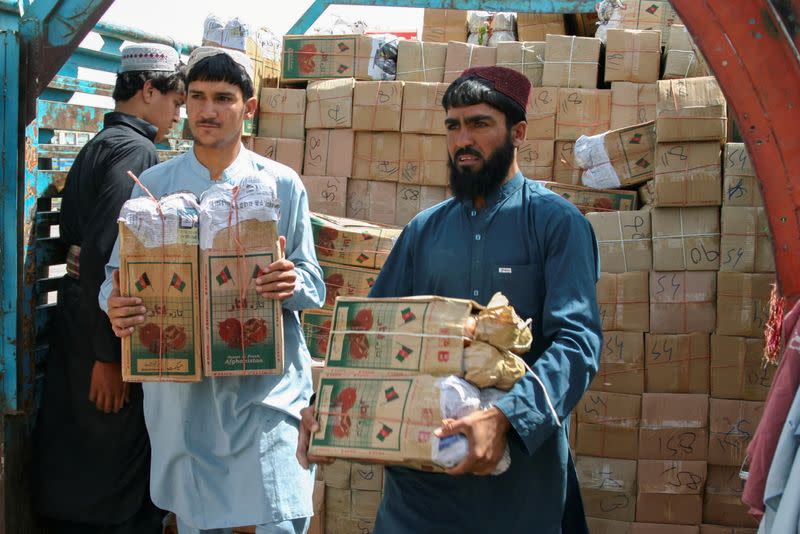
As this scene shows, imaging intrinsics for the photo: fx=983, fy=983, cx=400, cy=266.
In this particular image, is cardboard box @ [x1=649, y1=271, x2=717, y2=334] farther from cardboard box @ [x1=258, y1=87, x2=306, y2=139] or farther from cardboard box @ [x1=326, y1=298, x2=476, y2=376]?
cardboard box @ [x1=326, y1=298, x2=476, y2=376]

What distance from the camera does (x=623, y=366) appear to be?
15.5 ft

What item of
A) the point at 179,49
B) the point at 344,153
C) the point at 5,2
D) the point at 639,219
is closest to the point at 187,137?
the point at 179,49

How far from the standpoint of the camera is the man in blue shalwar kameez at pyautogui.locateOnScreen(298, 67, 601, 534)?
7.66 feet

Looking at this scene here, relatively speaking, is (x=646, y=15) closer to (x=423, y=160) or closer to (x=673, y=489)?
(x=423, y=160)

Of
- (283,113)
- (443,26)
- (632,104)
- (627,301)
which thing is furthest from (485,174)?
(443,26)

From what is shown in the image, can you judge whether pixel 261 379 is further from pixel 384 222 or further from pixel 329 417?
pixel 384 222

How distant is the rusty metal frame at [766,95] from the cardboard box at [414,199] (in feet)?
9.67

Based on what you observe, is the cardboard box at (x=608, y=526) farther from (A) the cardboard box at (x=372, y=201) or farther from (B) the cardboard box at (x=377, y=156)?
(B) the cardboard box at (x=377, y=156)

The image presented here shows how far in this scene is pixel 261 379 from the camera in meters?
3.13

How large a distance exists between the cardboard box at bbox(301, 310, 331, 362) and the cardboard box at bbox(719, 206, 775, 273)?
1962 millimetres

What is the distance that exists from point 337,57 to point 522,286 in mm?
3466

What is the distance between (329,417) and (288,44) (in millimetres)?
3921

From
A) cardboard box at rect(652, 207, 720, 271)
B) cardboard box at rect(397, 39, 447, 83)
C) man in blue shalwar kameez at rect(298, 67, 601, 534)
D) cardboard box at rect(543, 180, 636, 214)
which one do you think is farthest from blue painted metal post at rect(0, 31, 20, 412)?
cardboard box at rect(652, 207, 720, 271)

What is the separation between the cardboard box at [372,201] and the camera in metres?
5.51
